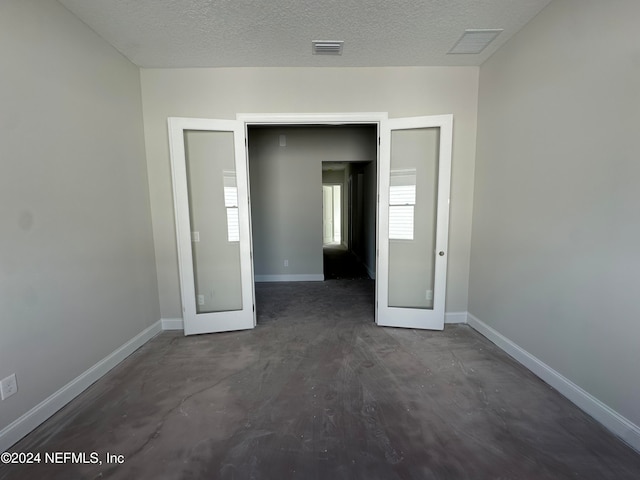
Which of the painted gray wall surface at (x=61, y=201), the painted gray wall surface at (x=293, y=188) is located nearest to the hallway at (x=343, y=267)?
the painted gray wall surface at (x=293, y=188)

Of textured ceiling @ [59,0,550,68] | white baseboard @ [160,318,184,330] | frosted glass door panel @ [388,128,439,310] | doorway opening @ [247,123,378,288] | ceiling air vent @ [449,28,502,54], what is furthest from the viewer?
doorway opening @ [247,123,378,288]

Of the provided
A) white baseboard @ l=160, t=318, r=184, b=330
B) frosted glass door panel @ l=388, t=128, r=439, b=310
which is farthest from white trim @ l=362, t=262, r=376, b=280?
white baseboard @ l=160, t=318, r=184, b=330

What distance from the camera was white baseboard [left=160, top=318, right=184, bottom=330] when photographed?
315cm

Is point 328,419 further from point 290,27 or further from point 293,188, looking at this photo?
point 293,188

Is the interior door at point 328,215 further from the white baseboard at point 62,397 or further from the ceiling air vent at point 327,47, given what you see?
the white baseboard at point 62,397

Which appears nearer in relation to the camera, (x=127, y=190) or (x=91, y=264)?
(x=91, y=264)

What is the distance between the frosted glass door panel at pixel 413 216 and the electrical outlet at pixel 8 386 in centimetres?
312

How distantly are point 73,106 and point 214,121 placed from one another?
113 cm

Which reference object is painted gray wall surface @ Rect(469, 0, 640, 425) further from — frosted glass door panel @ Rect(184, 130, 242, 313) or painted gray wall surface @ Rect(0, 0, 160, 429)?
painted gray wall surface @ Rect(0, 0, 160, 429)

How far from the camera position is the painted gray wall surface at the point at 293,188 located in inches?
196

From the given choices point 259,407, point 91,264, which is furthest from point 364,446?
point 91,264

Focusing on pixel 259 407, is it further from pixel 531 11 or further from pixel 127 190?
pixel 531 11

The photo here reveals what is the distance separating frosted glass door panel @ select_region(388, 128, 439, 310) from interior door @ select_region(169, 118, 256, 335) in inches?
65.9

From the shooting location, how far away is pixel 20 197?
1.67 metres
